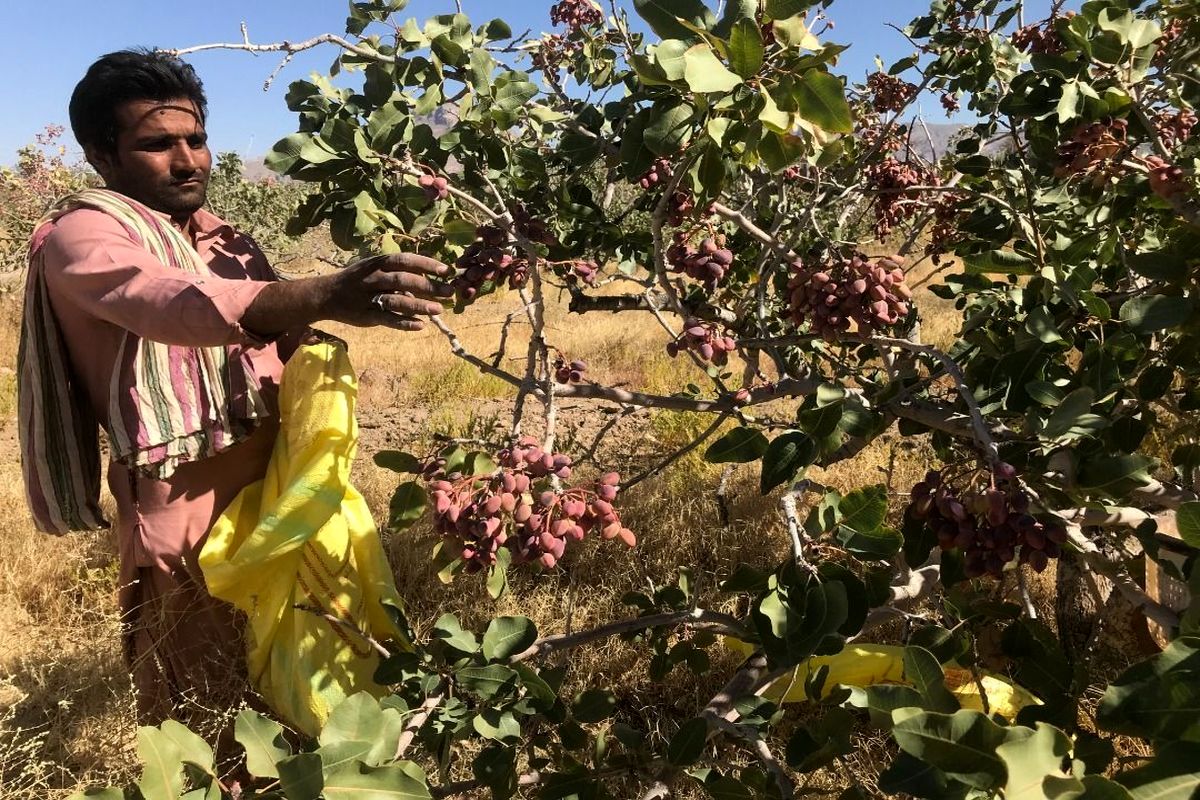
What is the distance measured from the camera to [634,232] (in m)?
2.11

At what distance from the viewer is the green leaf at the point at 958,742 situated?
2.19 feet

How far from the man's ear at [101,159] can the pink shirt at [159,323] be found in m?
0.20

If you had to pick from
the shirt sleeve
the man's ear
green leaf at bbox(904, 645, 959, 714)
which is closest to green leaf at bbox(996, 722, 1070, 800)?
green leaf at bbox(904, 645, 959, 714)

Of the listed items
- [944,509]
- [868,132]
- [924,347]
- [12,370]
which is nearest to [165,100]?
[924,347]

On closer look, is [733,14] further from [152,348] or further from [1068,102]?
[152,348]

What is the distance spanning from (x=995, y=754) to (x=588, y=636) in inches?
40.7

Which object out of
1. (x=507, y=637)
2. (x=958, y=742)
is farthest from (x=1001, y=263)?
(x=507, y=637)

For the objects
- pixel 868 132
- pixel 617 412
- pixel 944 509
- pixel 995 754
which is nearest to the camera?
pixel 995 754

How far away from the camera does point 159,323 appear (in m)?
1.27

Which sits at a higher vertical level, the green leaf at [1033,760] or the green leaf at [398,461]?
the green leaf at [398,461]


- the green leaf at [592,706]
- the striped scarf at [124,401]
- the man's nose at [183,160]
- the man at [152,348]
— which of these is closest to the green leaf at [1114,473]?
the green leaf at [592,706]

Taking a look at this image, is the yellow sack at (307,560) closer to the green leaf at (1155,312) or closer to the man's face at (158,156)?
the man's face at (158,156)

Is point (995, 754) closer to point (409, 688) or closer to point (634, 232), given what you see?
point (409, 688)

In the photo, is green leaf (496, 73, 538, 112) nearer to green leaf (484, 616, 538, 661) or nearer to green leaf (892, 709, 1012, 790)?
green leaf (484, 616, 538, 661)
